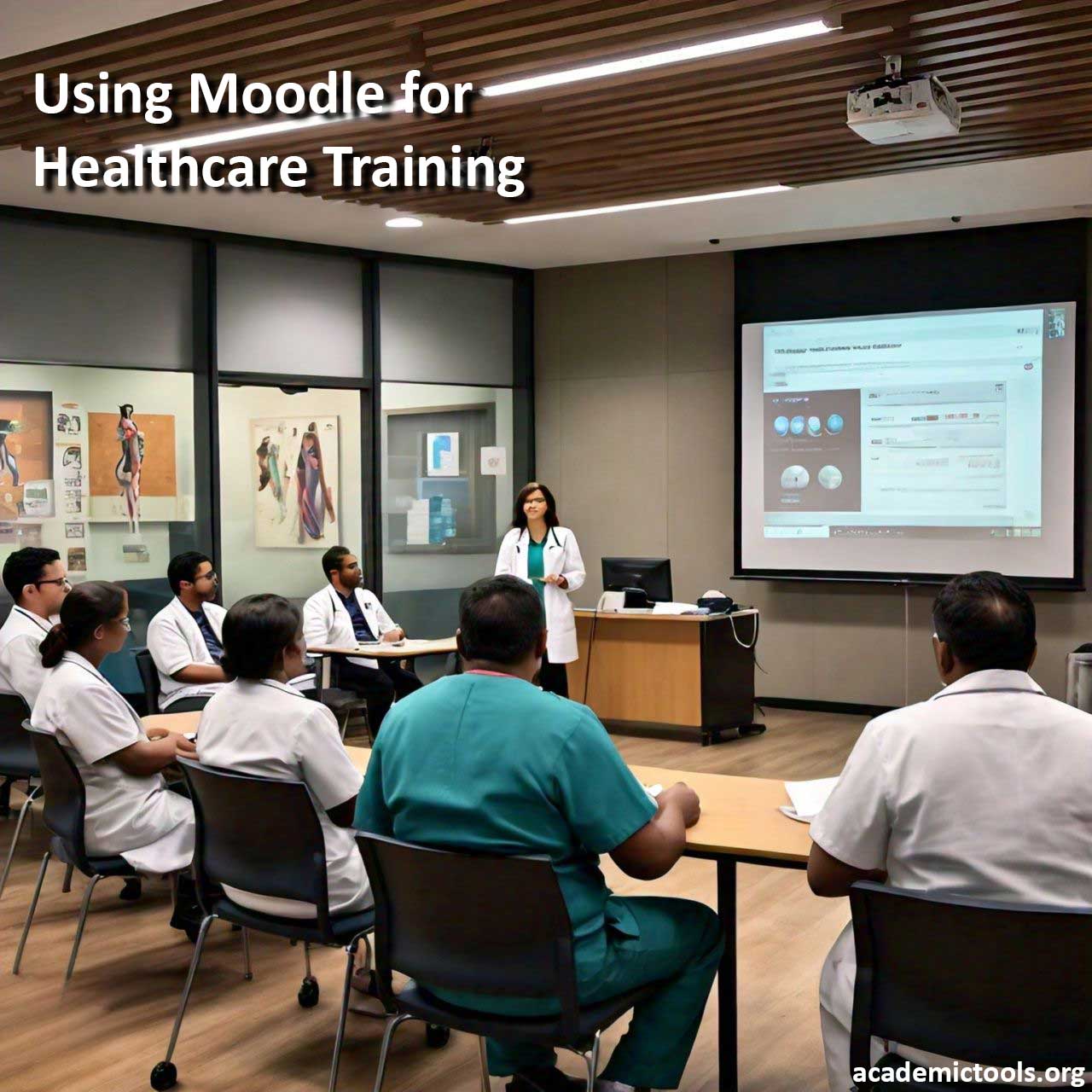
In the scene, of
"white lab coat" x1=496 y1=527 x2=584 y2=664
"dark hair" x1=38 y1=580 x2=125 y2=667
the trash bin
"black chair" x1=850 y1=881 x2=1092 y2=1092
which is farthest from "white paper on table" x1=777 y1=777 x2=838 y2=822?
"white lab coat" x1=496 y1=527 x2=584 y2=664

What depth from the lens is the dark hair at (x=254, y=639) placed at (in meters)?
3.25

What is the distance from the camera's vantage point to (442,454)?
368 inches

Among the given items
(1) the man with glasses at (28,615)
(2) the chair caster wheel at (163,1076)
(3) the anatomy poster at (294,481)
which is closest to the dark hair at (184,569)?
(1) the man with glasses at (28,615)

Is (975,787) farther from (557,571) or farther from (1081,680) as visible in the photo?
(557,571)

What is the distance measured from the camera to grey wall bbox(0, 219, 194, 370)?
7180 mm

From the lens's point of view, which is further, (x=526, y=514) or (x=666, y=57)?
(x=526, y=514)

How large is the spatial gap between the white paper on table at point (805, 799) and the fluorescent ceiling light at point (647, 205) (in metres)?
4.61

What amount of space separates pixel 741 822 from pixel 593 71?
327 centimetres

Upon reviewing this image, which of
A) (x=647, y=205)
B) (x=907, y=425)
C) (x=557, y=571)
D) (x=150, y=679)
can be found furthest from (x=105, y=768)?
(x=907, y=425)

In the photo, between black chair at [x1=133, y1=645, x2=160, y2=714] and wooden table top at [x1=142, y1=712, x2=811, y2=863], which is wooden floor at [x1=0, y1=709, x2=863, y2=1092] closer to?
wooden table top at [x1=142, y1=712, x2=811, y2=863]

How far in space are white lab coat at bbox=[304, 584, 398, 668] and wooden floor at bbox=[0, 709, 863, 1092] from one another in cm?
233

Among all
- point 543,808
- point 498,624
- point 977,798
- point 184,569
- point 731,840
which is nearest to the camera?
point 977,798

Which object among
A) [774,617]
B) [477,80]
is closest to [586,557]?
[774,617]

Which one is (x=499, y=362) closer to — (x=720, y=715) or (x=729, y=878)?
(x=720, y=715)
